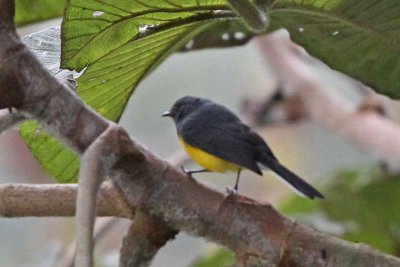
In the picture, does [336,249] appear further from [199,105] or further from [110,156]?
[199,105]

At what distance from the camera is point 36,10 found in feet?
2.91

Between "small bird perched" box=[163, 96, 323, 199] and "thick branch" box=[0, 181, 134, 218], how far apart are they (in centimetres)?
30

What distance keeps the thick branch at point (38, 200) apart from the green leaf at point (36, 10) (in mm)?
307

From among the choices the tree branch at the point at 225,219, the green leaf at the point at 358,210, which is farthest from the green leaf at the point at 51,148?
the green leaf at the point at 358,210

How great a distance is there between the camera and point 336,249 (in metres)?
0.59

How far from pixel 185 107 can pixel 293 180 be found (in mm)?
246

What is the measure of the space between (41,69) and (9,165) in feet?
5.48

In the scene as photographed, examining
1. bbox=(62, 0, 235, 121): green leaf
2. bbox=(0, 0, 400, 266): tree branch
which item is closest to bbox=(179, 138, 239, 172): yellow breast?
bbox=(62, 0, 235, 121): green leaf

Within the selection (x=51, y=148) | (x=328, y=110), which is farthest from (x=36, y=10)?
(x=328, y=110)

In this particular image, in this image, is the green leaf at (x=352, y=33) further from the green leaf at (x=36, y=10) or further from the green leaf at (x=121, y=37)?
the green leaf at (x=36, y=10)

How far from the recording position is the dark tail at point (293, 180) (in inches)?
34.0

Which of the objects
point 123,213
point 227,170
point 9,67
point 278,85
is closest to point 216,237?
point 123,213

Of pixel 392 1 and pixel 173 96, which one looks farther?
pixel 173 96

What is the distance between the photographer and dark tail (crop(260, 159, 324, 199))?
865 millimetres
